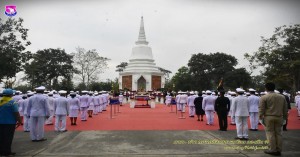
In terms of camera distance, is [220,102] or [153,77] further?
[153,77]

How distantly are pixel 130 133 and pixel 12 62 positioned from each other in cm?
1631

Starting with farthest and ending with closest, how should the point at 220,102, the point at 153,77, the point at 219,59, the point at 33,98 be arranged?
1. the point at 219,59
2. the point at 153,77
3. the point at 220,102
4. the point at 33,98

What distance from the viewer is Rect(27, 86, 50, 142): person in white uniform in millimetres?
9055

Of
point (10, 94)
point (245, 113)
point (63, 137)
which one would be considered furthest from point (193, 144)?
point (10, 94)

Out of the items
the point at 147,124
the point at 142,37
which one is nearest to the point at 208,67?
the point at 142,37

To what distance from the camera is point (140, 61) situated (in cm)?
5112

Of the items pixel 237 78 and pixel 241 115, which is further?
pixel 237 78

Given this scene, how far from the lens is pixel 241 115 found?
948 centimetres

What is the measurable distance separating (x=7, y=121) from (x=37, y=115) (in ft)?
6.60

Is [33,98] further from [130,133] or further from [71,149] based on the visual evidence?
[130,133]

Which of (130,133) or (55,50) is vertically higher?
(55,50)

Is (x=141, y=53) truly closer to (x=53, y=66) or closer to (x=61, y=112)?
(x=53, y=66)

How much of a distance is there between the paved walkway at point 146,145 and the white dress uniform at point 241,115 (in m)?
0.36

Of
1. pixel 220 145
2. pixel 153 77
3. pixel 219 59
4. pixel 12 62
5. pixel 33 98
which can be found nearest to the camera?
pixel 220 145
